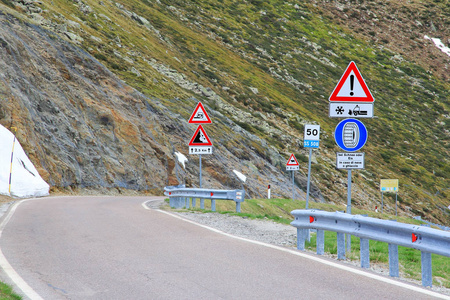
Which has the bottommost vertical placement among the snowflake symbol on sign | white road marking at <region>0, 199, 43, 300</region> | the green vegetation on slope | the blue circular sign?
white road marking at <region>0, 199, 43, 300</region>

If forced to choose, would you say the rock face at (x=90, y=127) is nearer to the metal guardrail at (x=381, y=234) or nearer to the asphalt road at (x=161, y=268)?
the asphalt road at (x=161, y=268)

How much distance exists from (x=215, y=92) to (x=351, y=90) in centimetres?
4118

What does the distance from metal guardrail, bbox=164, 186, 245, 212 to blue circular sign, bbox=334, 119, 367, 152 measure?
22.8ft

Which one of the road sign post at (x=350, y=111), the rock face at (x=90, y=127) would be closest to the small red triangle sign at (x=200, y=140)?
the road sign post at (x=350, y=111)

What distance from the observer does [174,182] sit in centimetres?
3041

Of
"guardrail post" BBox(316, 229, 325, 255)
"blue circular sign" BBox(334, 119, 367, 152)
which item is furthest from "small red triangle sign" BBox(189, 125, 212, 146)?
"guardrail post" BBox(316, 229, 325, 255)

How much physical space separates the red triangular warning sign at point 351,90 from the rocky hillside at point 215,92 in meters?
18.2

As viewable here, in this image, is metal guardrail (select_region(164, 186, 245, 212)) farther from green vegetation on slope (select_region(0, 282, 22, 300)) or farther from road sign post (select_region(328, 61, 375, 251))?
green vegetation on slope (select_region(0, 282, 22, 300))

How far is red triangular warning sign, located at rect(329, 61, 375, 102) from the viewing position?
8.26 metres

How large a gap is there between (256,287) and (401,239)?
1959mm

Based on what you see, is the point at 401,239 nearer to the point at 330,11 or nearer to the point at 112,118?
the point at 112,118

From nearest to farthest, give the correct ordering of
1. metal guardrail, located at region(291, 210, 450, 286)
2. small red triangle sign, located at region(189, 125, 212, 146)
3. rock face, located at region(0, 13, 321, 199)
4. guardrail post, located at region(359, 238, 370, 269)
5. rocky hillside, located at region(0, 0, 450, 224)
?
metal guardrail, located at region(291, 210, 450, 286) → guardrail post, located at region(359, 238, 370, 269) → small red triangle sign, located at region(189, 125, 212, 146) → rock face, located at region(0, 13, 321, 199) → rocky hillside, located at region(0, 0, 450, 224)

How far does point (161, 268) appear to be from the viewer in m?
6.71

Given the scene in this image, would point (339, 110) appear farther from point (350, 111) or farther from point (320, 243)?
point (320, 243)
